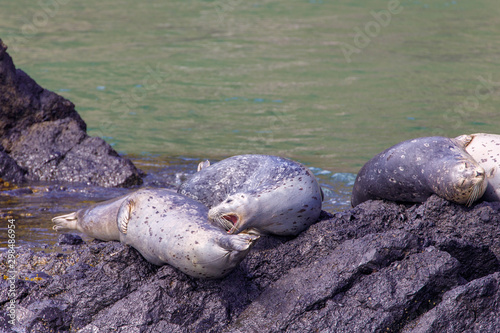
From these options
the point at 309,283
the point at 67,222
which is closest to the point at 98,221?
the point at 67,222

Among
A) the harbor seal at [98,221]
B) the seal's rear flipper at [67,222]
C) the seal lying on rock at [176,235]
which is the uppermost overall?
the seal lying on rock at [176,235]

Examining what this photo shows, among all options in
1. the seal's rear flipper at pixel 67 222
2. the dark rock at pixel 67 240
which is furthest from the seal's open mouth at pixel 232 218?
the seal's rear flipper at pixel 67 222

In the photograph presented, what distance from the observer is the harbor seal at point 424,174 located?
4.15m

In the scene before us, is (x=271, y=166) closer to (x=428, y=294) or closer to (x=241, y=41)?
(x=428, y=294)

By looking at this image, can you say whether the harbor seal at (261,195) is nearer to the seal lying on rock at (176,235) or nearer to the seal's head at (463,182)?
the seal lying on rock at (176,235)

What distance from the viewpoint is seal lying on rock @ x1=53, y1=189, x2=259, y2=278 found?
3668mm

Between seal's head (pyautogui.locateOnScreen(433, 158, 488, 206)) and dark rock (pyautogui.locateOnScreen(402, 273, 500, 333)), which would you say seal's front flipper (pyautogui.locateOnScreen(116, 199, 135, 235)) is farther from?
seal's head (pyautogui.locateOnScreen(433, 158, 488, 206))

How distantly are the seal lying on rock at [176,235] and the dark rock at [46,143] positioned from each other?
9.67 ft

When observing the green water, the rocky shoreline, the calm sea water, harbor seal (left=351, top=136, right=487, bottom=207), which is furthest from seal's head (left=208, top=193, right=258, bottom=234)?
the green water

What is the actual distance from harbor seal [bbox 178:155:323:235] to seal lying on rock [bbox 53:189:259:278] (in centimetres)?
20

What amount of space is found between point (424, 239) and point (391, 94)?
355 inches

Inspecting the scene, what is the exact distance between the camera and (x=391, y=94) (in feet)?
41.2

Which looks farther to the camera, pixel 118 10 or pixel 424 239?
pixel 118 10

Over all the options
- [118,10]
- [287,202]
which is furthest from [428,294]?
[118,10]
